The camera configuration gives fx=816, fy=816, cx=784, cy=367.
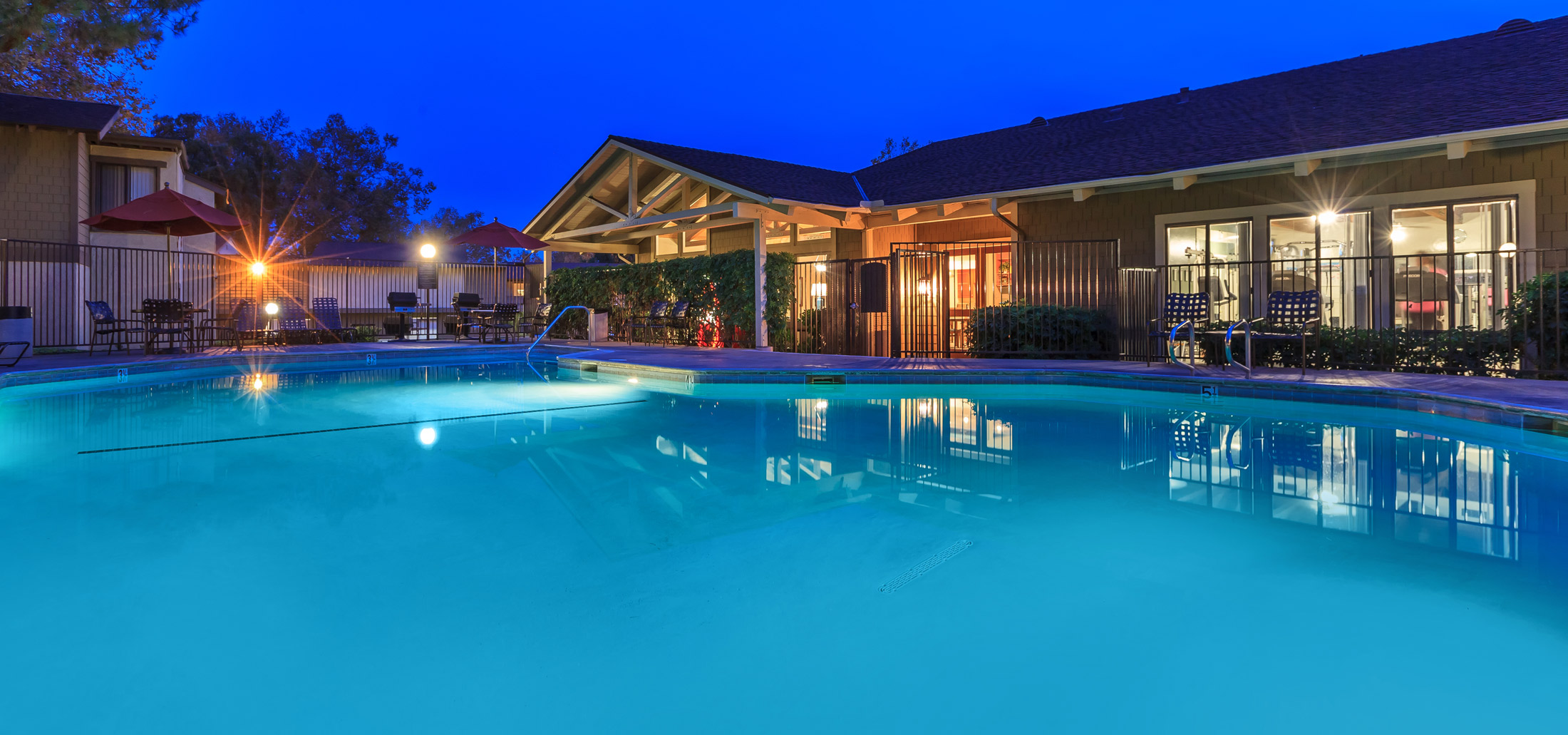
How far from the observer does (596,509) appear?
3.74 meters

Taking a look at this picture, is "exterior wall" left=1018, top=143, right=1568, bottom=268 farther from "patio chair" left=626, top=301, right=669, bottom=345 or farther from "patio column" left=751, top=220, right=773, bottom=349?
"patio chair" left=626, top=301, right=669, bottom=345

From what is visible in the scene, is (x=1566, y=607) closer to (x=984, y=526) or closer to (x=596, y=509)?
(x=984, y=526)

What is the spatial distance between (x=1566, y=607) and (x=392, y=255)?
30.9 meters

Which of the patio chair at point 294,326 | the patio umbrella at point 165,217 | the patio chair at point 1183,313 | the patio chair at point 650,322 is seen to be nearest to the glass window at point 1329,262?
the patio chair at point 1183,313

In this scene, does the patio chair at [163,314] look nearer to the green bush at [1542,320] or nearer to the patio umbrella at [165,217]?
the patio umbrella at [165,217]

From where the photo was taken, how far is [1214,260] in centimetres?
1140

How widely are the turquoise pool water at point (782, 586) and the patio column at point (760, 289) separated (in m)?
7.95

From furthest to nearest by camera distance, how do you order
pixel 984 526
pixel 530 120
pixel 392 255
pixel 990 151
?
1. pixel 530 120
2. pixel 392 255
3. pixel 990 151
4. pixel 984 526

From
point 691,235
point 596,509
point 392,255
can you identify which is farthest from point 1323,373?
point 392,255

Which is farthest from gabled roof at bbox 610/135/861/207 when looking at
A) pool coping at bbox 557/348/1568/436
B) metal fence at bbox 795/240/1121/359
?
pool coping at bbox 557/348/1568/436

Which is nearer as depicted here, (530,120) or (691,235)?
(691,235)

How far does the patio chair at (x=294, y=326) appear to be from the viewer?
49.6 ft

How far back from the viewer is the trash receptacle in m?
9.96

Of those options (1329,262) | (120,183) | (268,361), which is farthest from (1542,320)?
(120,183)
